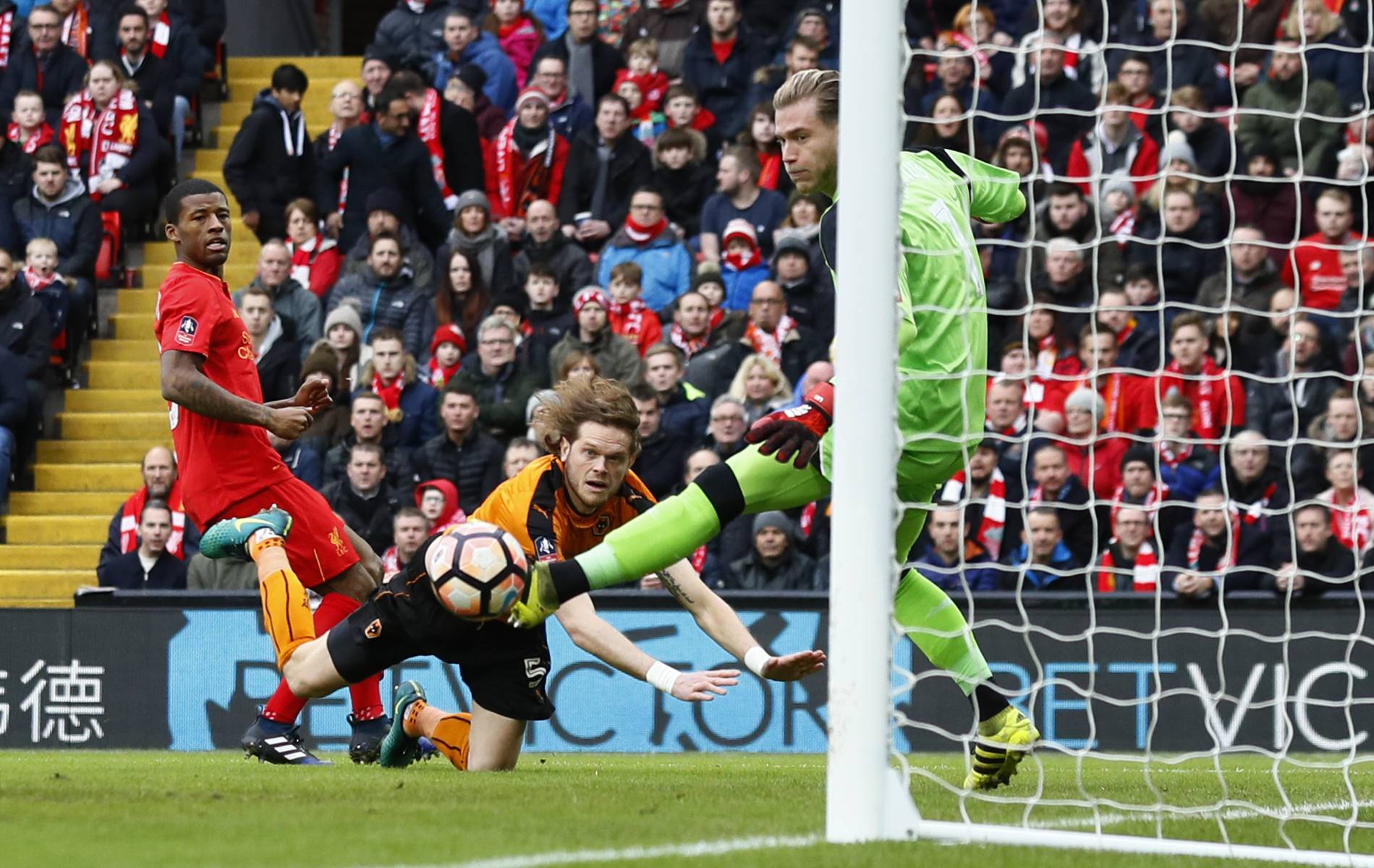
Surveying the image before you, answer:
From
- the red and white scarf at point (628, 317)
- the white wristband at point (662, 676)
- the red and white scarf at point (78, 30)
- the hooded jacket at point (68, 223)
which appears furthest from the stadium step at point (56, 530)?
the white wristband at point (662, 676)

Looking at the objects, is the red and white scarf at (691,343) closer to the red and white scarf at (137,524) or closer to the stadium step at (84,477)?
the red and white scarf at (137,524)

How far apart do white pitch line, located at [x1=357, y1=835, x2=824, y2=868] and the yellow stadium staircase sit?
856 cm

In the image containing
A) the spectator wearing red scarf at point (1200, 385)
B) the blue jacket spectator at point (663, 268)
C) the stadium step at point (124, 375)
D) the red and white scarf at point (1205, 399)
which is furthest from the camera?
the stadium step at point (124, 375)

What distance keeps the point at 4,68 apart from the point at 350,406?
5.40 m

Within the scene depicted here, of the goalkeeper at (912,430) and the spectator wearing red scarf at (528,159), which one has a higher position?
the spectator wearing red scarf at (528,159)

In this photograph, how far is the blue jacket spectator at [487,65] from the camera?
15.1 m

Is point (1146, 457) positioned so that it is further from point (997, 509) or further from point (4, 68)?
point (4, 68)

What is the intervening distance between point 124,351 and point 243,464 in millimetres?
8272

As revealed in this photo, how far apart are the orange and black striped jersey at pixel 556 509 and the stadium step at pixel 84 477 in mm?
7965

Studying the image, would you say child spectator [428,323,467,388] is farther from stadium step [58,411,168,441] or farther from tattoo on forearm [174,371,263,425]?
tattoo on forearm [174,371,263,425]

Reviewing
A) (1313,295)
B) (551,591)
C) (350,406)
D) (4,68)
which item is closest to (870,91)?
(551,591)

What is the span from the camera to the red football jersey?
701 cm

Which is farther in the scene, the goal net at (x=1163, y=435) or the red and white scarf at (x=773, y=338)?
the red and white scarf at (x=773, y=338)

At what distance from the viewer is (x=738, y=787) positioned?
615cm
